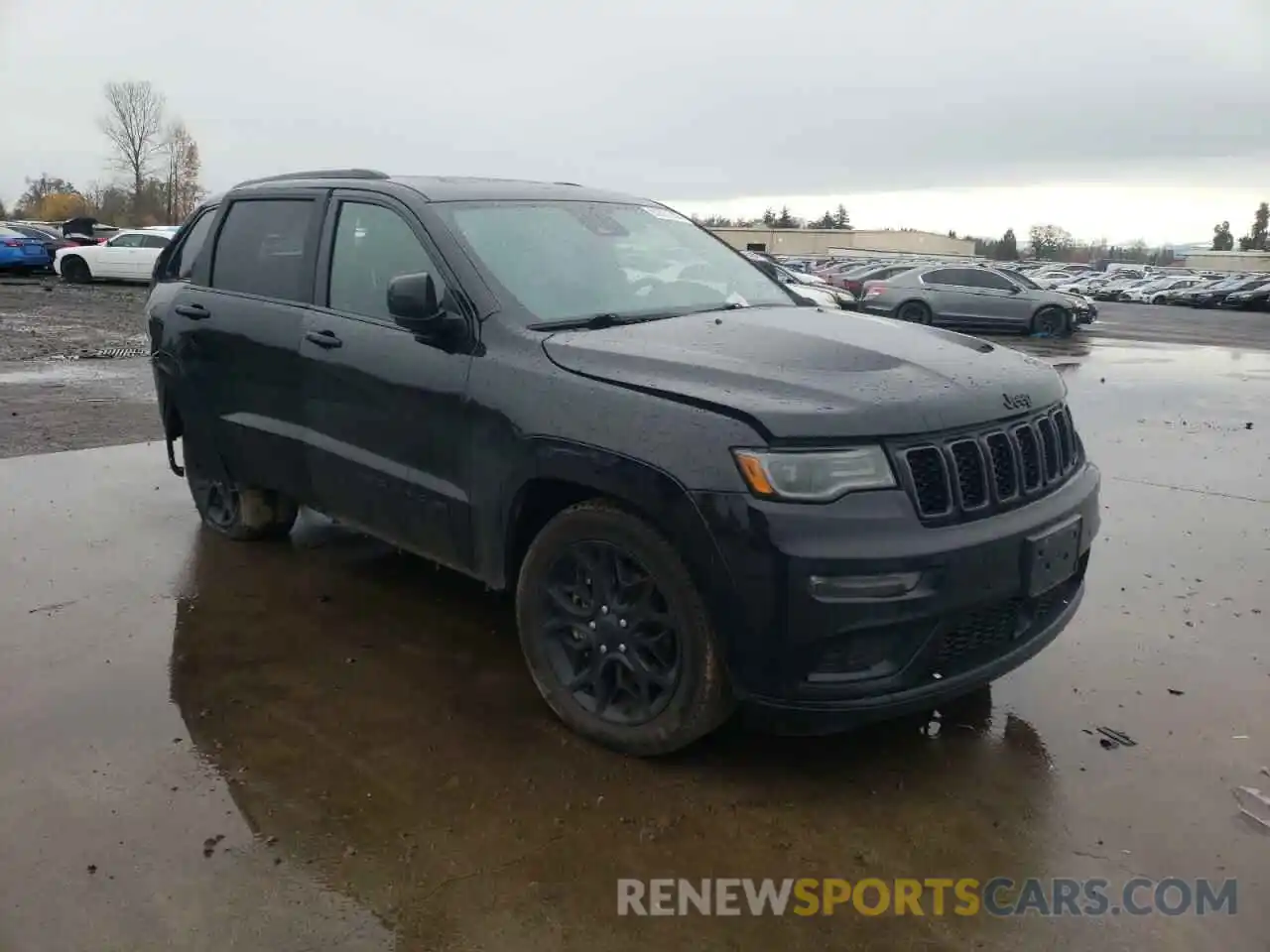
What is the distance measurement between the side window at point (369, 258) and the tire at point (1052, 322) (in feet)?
66.2

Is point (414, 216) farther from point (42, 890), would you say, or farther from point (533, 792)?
point (42, 890)

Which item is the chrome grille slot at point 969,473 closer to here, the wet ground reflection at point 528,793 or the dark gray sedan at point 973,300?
the wet ground reflection at point 528,793

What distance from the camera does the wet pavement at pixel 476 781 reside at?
267cm

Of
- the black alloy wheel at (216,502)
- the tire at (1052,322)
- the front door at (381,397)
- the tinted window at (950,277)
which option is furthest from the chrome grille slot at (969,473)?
the tire at (1052,322)

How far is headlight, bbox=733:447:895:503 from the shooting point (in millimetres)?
2920

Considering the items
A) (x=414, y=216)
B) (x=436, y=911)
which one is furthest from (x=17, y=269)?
(x=436, y=911)

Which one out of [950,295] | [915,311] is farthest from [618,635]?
[950,295]

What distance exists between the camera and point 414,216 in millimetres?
4086

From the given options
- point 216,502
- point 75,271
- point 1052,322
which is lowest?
point 216,502

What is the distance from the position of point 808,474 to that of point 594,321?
47.2 inches

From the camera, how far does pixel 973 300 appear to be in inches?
861

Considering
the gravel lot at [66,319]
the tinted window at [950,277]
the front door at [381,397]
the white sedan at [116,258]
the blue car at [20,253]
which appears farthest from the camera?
the blue car at [20,253]

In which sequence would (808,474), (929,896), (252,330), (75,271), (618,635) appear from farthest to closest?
1. (75,271)
2. (252,330)
3. (618,635)
4. (808,474)
5. (929,896)

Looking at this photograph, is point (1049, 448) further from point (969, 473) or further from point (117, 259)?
point (117, 259)
